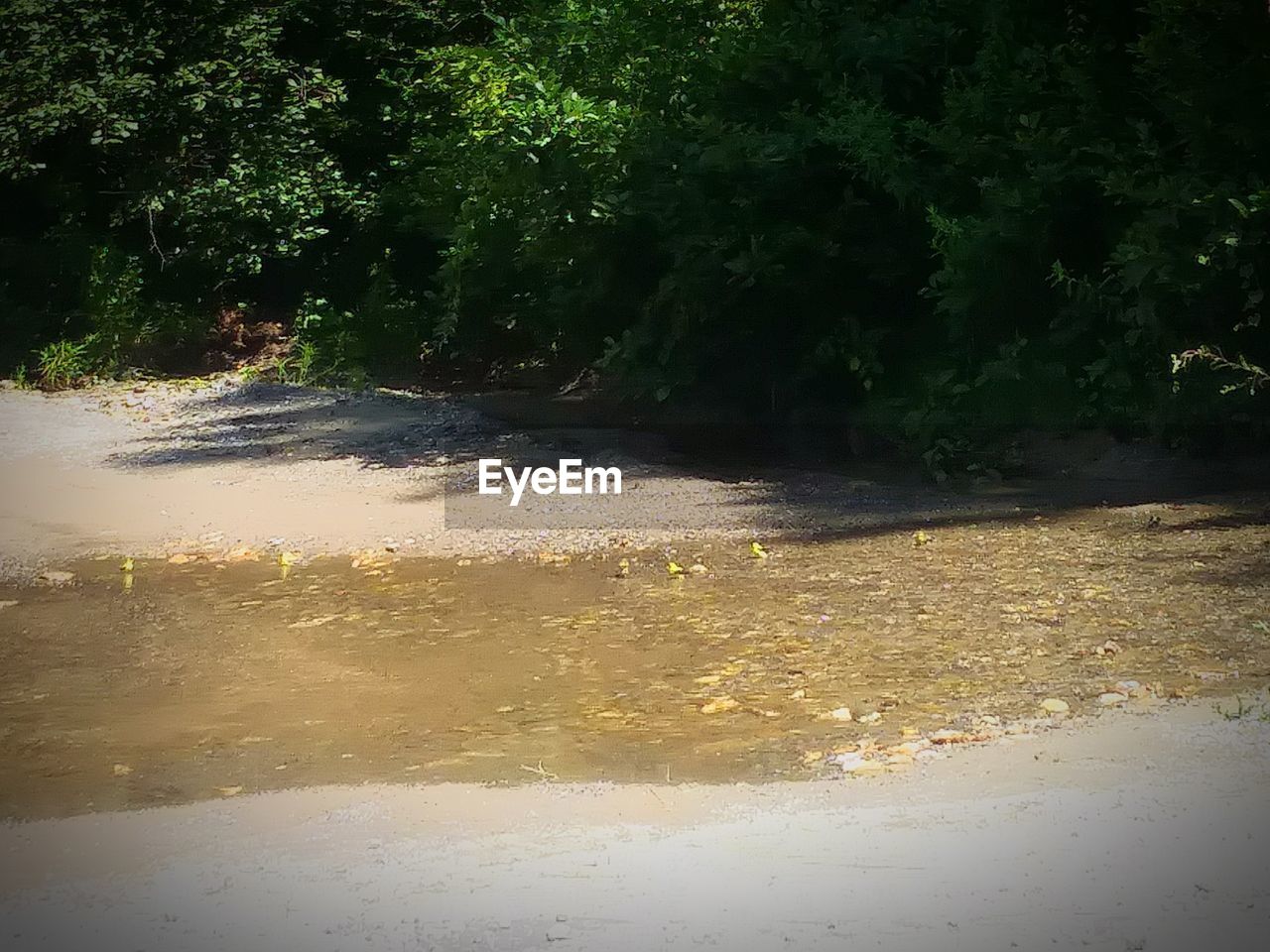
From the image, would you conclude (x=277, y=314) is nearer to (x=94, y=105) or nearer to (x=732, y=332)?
(x=94, y=105)

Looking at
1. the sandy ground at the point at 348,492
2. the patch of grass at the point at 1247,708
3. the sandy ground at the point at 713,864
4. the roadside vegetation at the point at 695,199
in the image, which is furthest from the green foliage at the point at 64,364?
the patch of grass at the point at 1247,708

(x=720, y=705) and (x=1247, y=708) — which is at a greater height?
(x=1247, y=708)

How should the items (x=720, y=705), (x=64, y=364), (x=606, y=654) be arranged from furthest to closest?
1. (x=64, y=364)
2. (x=606, y=654)
3. (x=720, y=705)

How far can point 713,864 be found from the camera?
4.26 meters

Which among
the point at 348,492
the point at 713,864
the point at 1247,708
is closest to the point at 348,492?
the point at 348,492

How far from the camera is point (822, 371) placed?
14.0 meters

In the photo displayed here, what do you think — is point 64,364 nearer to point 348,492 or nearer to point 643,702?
point 348,492

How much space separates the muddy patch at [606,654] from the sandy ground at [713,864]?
1.86ft

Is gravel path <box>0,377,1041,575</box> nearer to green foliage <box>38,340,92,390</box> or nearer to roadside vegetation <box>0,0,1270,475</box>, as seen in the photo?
roadside vegetation <box>0,0,1270,475</box>

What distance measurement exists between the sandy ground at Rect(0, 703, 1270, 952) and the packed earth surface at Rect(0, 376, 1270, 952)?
0.02 m

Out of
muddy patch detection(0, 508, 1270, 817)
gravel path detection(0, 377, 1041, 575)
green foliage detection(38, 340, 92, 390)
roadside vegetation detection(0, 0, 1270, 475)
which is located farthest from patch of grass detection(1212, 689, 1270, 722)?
green foliage detection(38, 340, 92, 390)

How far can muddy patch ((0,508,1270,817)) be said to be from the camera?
19.5 feet

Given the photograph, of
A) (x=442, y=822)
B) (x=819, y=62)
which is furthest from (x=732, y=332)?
(x=442, y=822)

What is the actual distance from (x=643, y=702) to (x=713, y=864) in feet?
8.37
